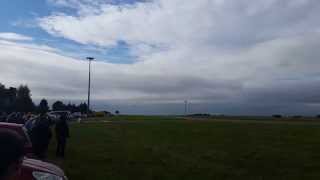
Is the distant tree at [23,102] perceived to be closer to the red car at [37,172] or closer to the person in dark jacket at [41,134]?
the person in dark jacket at [41,134]

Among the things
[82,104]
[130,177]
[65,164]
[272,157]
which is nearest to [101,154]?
[65,164]

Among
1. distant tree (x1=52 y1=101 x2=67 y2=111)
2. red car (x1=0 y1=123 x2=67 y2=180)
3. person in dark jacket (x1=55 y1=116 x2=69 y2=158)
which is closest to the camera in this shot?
red car (x1=0 y1=123 x2=67 y2=180)

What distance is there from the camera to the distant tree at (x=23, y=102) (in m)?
98.2

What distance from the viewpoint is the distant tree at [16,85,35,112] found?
98.2 meters

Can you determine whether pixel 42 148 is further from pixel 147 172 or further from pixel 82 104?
pixel 82 104

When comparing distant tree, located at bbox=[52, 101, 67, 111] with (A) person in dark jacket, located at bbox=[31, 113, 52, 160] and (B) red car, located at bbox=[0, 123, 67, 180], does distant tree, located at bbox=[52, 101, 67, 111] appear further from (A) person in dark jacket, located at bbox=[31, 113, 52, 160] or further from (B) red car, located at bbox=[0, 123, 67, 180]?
(B) red car, located at bbox=[0, 123, 67, 180]

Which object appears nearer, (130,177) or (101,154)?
(130,177)

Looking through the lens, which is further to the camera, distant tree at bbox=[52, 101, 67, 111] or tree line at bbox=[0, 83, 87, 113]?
distant tree at bbox=[52, 101, 67, 111]

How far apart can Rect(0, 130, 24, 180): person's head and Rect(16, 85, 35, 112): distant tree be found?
91433 mm

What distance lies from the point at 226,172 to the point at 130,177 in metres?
3.46

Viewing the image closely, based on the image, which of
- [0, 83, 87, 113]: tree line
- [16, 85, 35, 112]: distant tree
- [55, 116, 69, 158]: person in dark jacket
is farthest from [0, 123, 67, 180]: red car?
[16, 85, 35, 112]: distant tree

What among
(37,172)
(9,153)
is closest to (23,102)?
(37,172)

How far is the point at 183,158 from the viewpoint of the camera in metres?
24.3

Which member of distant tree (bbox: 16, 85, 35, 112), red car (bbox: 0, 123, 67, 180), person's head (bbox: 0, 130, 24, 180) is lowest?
red car (bbox: 0, 123, 67, 180)
